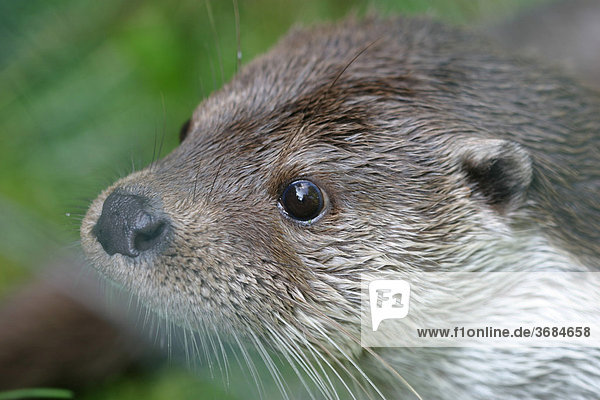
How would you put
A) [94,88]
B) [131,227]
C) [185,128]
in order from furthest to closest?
[94,88]
[185,128]
[131,227]

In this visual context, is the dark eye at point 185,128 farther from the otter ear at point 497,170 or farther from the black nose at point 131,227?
the otter ear at point 497,170

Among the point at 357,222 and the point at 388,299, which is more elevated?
the point at 357,222

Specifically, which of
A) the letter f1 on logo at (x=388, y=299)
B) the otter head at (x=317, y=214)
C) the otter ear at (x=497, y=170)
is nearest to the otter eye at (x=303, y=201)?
the otter head at (x=317, y=214)

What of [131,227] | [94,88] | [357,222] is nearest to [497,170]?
[357,222]

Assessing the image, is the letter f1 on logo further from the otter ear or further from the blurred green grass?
the blurred green grass

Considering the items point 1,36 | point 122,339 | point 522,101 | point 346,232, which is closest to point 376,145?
point 346,232

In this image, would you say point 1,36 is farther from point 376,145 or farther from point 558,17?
point 558,17

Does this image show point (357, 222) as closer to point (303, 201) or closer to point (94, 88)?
point (303, 201)
